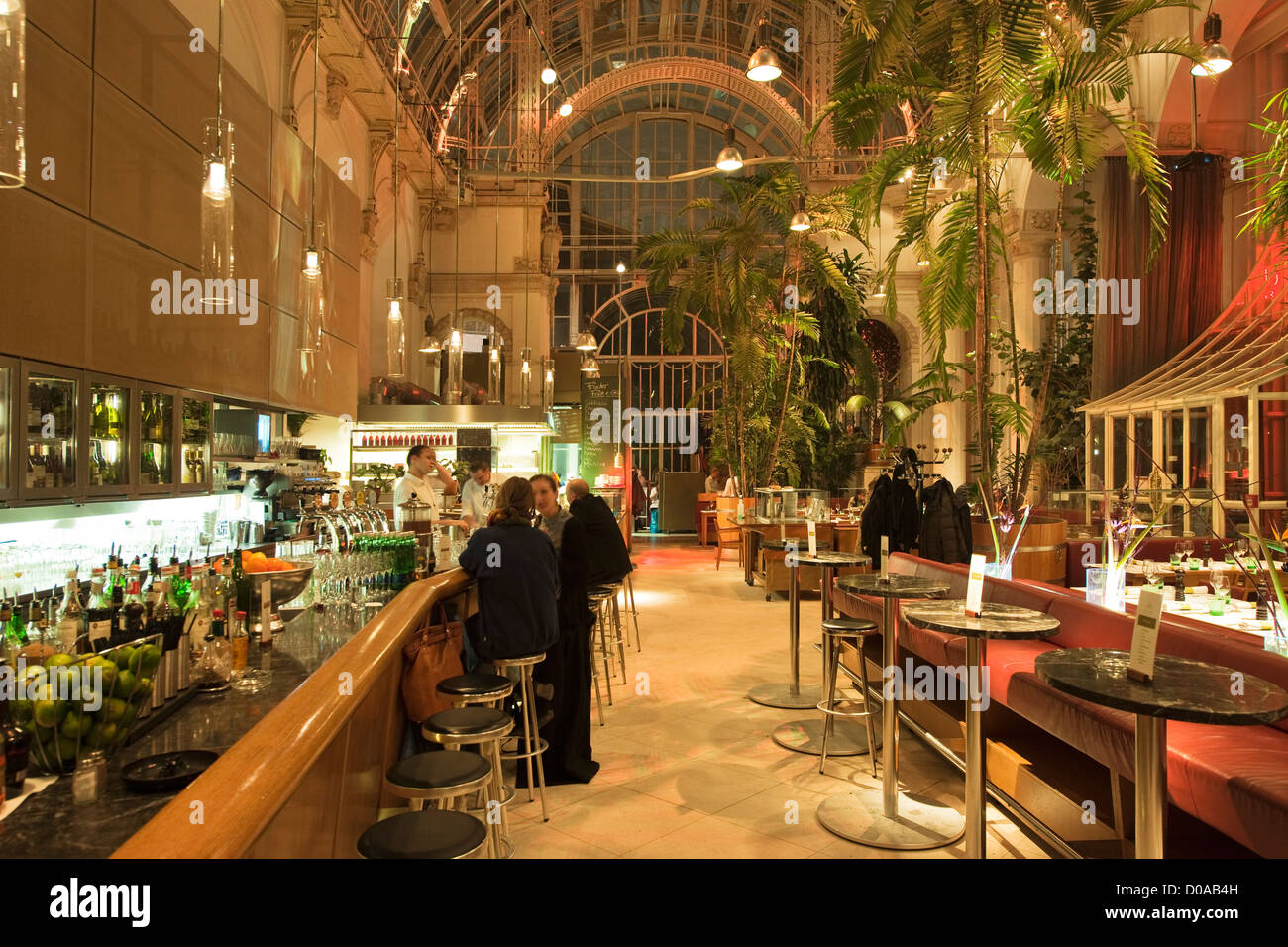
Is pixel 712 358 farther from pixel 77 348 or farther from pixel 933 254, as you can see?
pixel 77 348

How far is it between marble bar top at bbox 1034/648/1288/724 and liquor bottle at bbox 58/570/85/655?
7.55ft

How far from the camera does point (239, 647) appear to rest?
2275 millimetres

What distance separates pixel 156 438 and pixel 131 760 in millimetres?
3969

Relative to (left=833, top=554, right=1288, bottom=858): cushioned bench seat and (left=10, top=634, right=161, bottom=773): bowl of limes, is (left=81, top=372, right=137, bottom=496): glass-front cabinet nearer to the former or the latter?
(left=10, top=634, right=161, bottom=773): bowl of limes

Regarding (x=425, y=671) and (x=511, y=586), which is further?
(x=511, y=586)

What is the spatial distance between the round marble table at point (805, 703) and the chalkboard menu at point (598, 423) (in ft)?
35.4

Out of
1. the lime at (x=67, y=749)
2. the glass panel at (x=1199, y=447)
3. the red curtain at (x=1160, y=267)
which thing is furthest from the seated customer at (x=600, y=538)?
the red curtain at (x=1160, y=267)

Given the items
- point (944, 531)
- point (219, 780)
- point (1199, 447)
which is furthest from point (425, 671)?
point (1199, 447)

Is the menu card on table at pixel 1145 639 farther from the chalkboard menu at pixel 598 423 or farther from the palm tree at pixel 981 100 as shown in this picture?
the chalkboard menu at pixel 598 423

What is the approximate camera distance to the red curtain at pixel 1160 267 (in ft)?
38.3

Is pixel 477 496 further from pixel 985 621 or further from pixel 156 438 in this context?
pixel 985 621

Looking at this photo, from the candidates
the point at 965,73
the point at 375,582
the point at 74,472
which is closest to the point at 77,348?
the point at 74,472

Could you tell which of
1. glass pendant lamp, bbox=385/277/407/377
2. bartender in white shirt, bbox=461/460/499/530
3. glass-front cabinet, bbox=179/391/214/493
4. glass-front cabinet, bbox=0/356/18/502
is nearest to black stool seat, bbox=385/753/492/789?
glass-front cabinet, bbox=0/356/18/502

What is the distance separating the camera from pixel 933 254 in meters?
6.18
